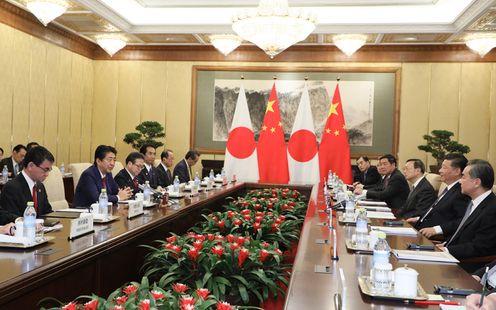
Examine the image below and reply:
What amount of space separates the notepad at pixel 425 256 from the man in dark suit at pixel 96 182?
8.21ft

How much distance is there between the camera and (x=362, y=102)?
9562mm

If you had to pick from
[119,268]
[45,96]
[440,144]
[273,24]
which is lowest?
[119,268]

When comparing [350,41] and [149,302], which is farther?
[350,41]

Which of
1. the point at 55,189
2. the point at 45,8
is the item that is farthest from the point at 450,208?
the point at 45,8

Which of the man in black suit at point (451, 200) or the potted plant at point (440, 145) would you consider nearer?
the man in black suit at point (451, 200)

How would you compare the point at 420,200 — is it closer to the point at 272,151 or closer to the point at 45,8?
the point at 272,151

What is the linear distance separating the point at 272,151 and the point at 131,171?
3.82 m

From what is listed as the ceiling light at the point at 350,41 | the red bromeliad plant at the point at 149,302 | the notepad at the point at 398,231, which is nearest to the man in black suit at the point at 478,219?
the notepad at the point at 398,231

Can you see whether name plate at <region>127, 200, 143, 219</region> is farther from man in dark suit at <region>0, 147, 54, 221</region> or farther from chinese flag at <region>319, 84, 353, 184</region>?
chinese flag at <region>319, 84, 353, 184</region>

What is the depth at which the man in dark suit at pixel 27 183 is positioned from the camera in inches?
127

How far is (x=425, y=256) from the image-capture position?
8.02 feet

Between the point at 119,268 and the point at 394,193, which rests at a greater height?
the point at 394,193

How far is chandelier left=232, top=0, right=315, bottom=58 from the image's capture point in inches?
254

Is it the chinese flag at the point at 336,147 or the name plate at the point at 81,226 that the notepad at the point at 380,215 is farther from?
the chinese flag at the point at 336,147
